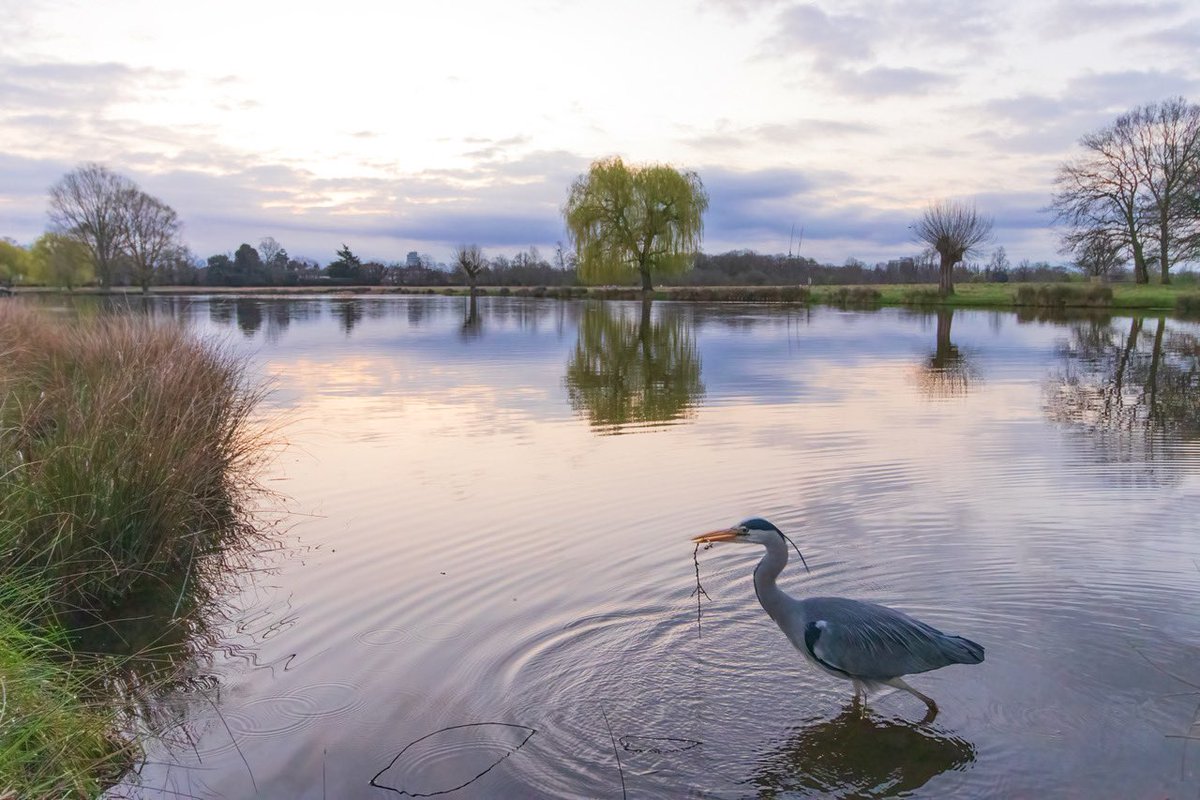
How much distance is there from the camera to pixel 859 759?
3941mm

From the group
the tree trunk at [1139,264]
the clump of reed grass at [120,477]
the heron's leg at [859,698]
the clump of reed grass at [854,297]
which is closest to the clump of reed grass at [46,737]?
the clump of reed grass at [120,477]

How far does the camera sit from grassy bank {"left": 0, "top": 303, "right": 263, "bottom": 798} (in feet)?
10.9

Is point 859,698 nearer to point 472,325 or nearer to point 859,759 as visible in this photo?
point 859,759

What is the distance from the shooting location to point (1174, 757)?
3.76 m

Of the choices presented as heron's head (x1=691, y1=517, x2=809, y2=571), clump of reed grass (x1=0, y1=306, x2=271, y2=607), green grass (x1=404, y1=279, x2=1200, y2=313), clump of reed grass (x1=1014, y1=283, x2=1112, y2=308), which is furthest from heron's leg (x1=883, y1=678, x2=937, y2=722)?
clump of reed grass (x1=1014, y1=283, x2=1112, y2=308)

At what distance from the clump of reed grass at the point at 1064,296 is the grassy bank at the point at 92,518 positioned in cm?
4166

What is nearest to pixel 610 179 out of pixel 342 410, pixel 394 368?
pixel 394 368

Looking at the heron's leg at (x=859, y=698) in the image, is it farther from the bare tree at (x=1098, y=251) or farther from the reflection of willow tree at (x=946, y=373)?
the bare tree at (x=1098, y=251)

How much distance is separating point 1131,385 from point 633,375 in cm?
940

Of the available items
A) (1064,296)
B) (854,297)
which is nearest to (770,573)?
(1064,296)

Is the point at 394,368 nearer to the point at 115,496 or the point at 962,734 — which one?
the point at 115,496

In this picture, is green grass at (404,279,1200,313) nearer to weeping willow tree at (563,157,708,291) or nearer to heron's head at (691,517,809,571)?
weeping willow tree at (563,157,708,291)

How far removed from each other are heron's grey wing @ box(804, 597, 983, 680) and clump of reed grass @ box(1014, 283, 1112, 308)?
41876 mm

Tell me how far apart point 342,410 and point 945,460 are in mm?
8782
